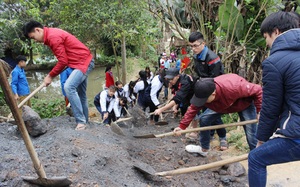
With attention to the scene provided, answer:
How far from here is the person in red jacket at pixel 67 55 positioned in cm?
348

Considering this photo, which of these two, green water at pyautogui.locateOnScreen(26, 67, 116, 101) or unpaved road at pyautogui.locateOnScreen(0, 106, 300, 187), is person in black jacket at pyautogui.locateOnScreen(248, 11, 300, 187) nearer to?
unpaved road at pyautogui.locateOnScreen(0, 106, 300, 187)

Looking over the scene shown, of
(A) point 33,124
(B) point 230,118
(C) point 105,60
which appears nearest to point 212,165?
(A) point 33,124

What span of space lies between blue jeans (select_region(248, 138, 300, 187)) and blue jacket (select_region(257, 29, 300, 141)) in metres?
0.08

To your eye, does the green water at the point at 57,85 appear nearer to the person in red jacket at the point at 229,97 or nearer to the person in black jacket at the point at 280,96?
the person in red jacket at the point at 229,97

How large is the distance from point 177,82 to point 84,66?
1.88 meters

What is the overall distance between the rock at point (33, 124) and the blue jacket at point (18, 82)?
263cm

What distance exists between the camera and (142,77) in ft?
21.5

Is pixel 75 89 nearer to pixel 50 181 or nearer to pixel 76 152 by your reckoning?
pixel 76 152

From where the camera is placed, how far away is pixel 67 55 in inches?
146

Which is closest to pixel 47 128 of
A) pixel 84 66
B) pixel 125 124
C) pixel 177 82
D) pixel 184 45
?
pixel 84 66

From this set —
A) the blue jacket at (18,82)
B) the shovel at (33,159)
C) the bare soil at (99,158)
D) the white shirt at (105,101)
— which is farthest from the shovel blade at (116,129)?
the blue jacket at (18,82)

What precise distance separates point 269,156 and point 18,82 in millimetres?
5705

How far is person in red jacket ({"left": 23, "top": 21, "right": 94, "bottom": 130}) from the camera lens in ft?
11.4

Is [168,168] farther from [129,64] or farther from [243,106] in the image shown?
[129,64]
